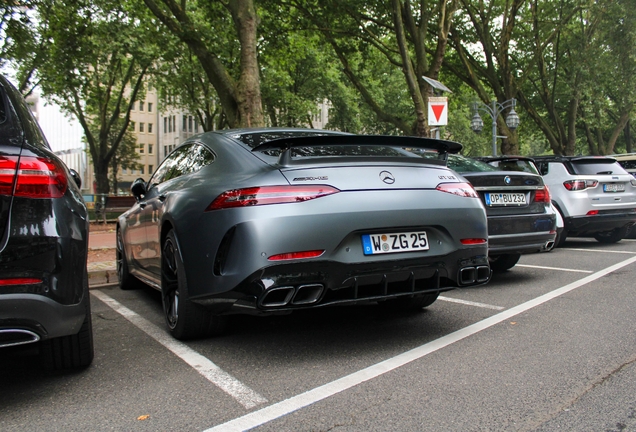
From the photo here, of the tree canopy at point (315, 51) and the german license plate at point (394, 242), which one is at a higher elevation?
the tree canopy at point (315, 51)

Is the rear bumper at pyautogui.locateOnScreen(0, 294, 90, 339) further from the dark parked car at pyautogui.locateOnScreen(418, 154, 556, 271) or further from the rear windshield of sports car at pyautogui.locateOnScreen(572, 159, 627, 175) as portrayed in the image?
the rear windshield of sports car at pyautogui.locateOnScreen(572, 159, 627, 175)

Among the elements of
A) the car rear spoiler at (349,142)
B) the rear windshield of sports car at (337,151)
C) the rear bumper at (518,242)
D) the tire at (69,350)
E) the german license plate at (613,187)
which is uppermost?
the car rear spoiler at (349,142)

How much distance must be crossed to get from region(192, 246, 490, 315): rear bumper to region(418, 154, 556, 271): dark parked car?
2614mm

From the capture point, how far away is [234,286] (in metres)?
3.56

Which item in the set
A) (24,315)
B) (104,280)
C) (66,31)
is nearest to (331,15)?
(66,31)

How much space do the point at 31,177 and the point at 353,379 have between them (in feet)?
6.35

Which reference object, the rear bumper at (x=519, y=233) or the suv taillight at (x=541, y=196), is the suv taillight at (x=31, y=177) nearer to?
the rear bumper at (x=519, y=233)

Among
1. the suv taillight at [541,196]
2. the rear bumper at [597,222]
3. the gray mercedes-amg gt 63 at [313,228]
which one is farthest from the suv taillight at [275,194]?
the rear bumper at [597,222]

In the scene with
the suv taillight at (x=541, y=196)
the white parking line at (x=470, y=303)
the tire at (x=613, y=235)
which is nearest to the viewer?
the white parking line at (x=470, y=303)

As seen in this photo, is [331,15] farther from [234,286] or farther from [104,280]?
[234,286]

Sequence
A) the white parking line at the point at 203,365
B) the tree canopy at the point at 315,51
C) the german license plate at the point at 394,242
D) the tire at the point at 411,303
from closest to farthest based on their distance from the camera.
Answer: the white parking line at the point at 203,365, the german license plate at the point at 394,242, the tire at the point at 411,303, the tree canopy at the point at 315,51

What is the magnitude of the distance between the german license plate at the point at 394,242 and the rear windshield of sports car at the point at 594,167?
731 centimetres

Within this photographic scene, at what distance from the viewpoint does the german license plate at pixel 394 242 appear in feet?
12.0

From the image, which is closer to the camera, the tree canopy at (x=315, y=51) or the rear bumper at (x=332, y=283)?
the rear bumper at (x=332, y=283)
